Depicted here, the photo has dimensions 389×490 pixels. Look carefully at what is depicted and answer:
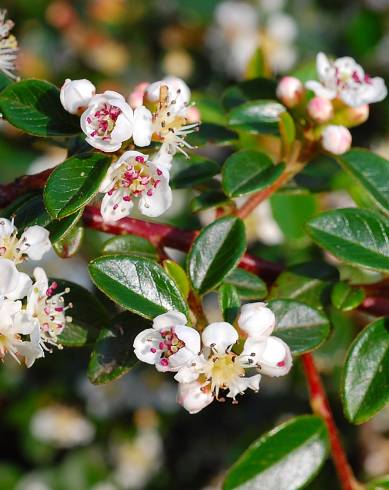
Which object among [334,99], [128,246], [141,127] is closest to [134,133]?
[141,127]

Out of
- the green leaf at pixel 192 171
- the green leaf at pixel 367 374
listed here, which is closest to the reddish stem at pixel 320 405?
the green leaf at pixel 367 374

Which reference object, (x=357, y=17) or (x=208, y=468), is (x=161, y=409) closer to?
(x=208, y=468)

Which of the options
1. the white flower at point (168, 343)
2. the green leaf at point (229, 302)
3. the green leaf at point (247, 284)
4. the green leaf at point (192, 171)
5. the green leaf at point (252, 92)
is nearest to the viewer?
the white flower at point (168, 343)

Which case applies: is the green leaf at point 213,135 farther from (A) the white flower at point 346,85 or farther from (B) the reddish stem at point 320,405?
(B) the reddish stem at point 320,405

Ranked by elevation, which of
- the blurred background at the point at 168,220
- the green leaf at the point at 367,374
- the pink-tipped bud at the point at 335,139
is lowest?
the blurred background at the point at 168,220

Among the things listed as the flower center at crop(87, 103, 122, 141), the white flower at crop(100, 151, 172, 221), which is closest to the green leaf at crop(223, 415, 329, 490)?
the white flower at crop(100, 151, 172, 221)

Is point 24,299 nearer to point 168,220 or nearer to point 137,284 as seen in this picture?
point 137,284
